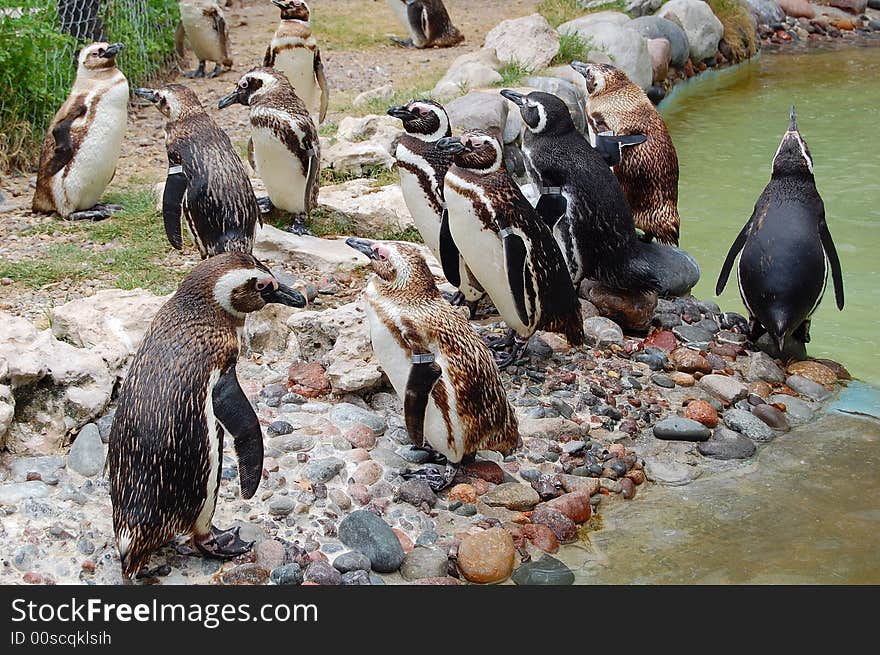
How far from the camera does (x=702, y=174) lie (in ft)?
30.4

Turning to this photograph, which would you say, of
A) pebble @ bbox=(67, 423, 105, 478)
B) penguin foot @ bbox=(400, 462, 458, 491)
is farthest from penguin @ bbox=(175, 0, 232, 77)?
penguin foot @ bbox=(400, 462, 458, 491)

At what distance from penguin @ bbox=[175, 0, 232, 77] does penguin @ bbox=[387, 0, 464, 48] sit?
8.08 ft

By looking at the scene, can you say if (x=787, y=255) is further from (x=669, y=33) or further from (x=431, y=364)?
(x=669, y=33)

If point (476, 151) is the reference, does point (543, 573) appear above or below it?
below

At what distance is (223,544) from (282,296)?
84 centimetres

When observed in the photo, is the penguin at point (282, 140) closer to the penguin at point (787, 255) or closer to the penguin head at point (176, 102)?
the penguin head at point (176, 102)

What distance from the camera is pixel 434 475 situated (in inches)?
163

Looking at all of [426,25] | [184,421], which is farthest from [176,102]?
[426,25]

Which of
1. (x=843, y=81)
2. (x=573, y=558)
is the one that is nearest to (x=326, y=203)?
(x=573, y=558)

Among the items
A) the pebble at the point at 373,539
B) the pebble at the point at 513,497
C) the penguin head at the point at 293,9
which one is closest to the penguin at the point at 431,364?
the pebble at the point at 513,497

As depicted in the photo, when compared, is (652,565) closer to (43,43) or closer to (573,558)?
(573,558)

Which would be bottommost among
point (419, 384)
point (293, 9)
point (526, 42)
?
point (419, 384)
